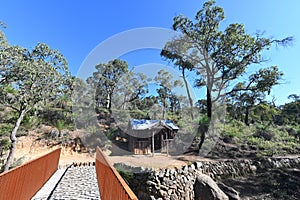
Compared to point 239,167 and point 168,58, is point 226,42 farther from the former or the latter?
point 239,167

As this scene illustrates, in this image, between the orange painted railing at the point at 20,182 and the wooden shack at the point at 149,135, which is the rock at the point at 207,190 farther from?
the wooden shack at the point at 149,135

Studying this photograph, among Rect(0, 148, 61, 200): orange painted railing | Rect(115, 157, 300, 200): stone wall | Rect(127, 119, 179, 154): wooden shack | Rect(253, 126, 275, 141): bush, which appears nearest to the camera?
Rect(0, 148, 61, 200): orange painted railing

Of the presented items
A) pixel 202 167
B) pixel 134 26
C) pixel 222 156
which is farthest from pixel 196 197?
pixel 134 26

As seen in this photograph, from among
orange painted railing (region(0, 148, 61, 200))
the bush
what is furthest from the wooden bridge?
the bush

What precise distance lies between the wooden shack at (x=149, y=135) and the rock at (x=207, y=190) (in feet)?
21.7

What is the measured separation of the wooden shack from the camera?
43.8ft

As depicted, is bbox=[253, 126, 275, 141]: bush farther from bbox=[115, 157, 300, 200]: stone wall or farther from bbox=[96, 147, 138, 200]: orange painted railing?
bbox=[96, 147, 138, 200]: orange painted railing

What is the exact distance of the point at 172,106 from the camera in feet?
90.8

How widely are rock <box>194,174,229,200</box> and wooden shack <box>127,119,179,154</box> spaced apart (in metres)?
6.61

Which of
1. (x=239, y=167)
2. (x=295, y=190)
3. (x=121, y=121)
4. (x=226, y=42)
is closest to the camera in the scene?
(x=295, y=190)

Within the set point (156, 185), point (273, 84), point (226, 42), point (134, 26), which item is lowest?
point (156, 185)

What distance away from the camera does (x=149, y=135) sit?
14.0 metres

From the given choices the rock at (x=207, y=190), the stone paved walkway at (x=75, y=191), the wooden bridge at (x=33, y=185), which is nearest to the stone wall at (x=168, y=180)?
the rock at (x=207, y=190)

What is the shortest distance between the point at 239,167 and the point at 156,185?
588 centimetres
